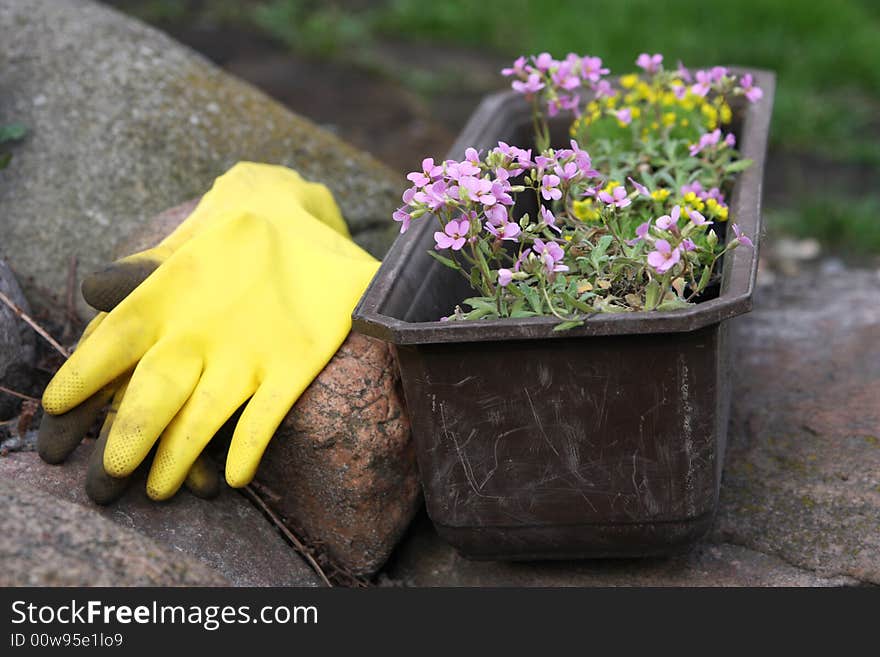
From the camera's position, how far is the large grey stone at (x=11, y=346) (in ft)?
8.86

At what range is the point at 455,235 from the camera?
2270 millimetres

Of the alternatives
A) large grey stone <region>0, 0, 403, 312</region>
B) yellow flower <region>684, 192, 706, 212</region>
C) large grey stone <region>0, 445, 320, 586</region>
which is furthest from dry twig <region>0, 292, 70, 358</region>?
yellow flower <region>684, 192, 706, 212</region>

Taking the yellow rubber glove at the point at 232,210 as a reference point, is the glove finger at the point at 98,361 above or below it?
below

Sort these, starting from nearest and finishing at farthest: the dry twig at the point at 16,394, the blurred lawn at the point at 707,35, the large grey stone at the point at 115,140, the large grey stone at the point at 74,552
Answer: the large grey stone at the point at 74,552 → the dry twig at the point at 16,394 → the large grey stone at the point at 115,140 → the blurred lawn at the point at 707,35

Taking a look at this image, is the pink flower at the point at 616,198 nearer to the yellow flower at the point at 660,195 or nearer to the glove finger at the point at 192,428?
Result: the yellow flower at the point at 660,195

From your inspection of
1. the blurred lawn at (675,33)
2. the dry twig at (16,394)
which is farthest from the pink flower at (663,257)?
the blurred lawn at (675,33)

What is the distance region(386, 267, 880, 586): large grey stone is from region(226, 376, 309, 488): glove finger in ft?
1.68

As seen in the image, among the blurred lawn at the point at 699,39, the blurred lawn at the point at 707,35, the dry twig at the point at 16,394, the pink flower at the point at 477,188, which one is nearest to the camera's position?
the pink flower at the point at 477,188

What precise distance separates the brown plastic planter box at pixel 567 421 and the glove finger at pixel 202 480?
0.47 metres

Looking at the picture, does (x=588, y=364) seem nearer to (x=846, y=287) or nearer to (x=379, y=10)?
(x=846, y=287)

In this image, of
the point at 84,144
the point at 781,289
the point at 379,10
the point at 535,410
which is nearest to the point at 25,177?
the point at 84,144

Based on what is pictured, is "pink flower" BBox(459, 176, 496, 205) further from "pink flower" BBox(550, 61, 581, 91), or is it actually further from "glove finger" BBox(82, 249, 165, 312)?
"pink flower" BBox(550, 61, 581, 91)

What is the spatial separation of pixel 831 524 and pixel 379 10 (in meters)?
5.08

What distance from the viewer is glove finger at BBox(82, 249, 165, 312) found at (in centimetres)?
260
